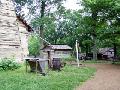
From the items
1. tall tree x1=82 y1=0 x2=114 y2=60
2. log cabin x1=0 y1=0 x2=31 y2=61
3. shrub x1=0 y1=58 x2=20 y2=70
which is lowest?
shrub x1=0 y1=58 x2=20 y2=70

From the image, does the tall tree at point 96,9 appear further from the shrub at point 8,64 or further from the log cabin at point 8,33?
the shrub at point 8,64

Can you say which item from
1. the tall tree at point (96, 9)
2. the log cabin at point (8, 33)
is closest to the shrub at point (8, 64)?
the log cabin at point (8, 33)

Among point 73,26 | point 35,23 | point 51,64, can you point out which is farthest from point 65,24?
point 51,64

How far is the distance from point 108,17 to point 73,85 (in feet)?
84.3

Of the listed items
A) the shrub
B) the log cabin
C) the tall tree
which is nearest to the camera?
the shrub

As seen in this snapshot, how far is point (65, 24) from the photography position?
71625 millimetres

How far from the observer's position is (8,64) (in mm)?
20484

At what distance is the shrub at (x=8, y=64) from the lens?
2027 cm

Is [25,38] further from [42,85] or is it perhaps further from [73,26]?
[73,26]

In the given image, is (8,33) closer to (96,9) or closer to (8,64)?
(8,64)

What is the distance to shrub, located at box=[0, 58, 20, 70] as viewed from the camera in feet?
66.5

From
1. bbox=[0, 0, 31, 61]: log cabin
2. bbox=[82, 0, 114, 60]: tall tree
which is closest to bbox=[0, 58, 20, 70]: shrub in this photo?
bbox=[0, 0, 31, 61]: log cabin

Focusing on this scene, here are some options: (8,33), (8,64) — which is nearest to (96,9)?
(8,33)

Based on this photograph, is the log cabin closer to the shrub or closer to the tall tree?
the shrub
